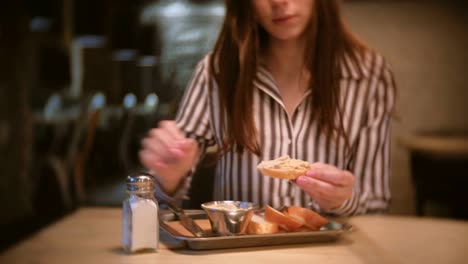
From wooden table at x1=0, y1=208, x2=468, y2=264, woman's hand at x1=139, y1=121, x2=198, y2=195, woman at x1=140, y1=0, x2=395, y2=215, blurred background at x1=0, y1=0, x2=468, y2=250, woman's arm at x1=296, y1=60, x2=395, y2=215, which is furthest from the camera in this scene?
blurred background at x1=0, y1=0, x2=468, y2=250

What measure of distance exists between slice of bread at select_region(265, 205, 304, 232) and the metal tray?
20 mm

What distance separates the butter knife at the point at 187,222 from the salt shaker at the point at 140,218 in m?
0.06

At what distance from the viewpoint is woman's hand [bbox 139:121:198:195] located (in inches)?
32.4

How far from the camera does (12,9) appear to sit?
360 cm

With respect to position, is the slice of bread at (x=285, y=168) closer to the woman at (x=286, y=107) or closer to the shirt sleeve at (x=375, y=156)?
the woman at (x=286, y=107)

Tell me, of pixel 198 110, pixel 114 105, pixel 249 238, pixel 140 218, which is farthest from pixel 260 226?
pixel 114 105

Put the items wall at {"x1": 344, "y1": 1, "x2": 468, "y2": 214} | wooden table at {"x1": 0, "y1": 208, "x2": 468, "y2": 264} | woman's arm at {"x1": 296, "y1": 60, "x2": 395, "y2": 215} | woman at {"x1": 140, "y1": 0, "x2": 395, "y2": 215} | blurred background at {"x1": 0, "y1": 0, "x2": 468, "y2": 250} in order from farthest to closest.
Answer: wall at {"x1": 344, "y1": 1, "x2": 468, "y2": 214} < blurred background at {"x1": 0, "y1": 0, "x2": 468, "y2": 250} < woman's arm at {"x1": 296, "y1": 60, "x2": 395, "y2": 215} < woman at {"x1": 140, "y1": 0, "x2": 395, "y2": 215} < wooden table at {"x1": 0, "y1": 208, "x2": 468, "y2": 264}

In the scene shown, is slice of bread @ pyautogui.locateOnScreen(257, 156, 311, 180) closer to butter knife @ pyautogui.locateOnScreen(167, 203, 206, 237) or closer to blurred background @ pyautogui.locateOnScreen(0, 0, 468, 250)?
butter knife @ pyautogui.locateOnScreen(167, 203, 206, 237)

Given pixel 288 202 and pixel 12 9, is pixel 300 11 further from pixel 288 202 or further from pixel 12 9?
pixel 12 9

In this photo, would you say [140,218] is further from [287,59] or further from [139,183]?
[287,59]

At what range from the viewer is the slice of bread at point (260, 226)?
0.76 metres

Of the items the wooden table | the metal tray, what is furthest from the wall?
the metal tray

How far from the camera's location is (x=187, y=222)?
2.62ft

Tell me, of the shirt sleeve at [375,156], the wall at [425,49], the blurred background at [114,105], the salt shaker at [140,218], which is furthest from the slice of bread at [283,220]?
the wall at [425,49]
